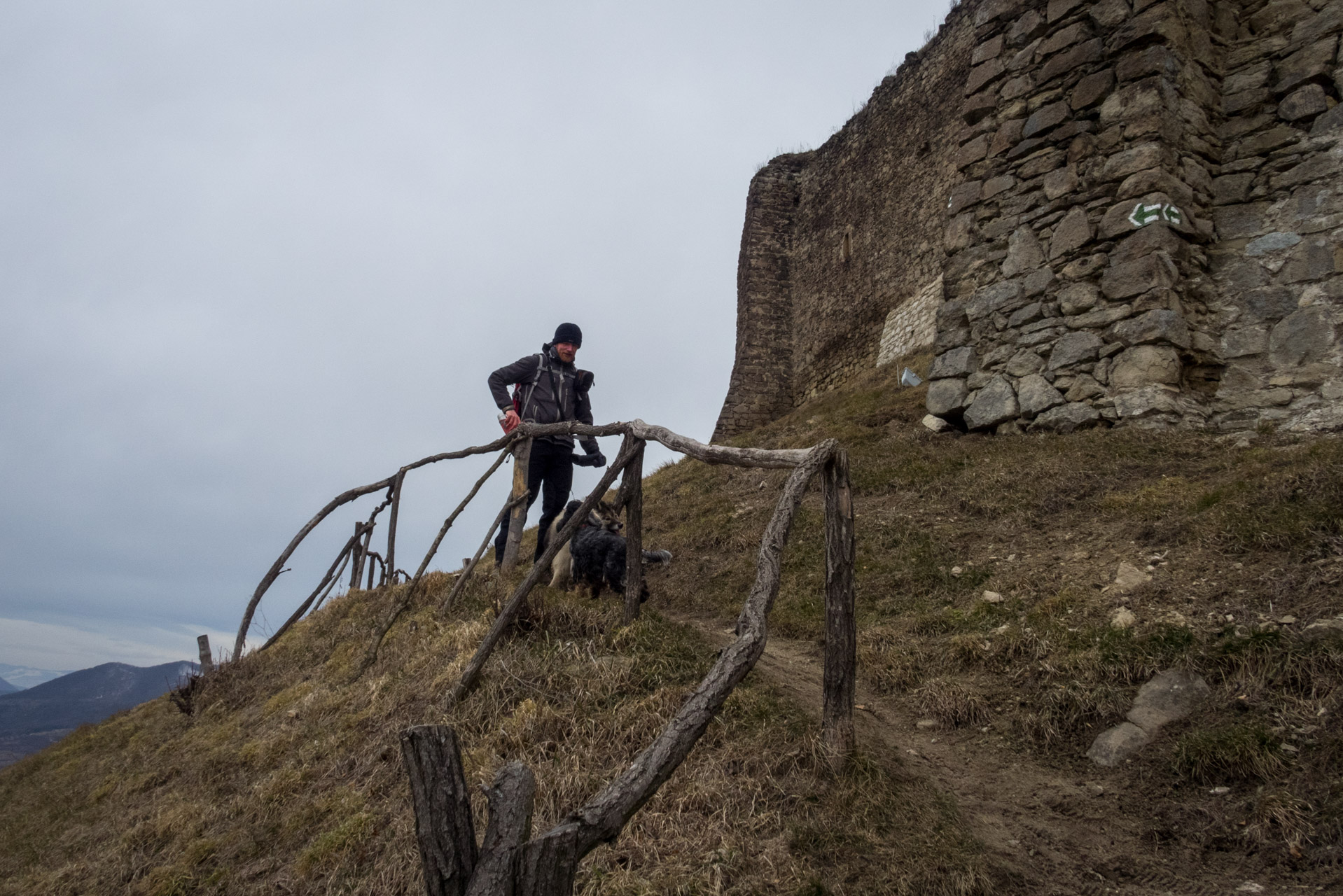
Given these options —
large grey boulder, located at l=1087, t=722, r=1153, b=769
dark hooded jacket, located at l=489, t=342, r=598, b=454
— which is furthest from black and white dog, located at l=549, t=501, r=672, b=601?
large grey boulder, located at l=1087, t=722, r=1153, b=769

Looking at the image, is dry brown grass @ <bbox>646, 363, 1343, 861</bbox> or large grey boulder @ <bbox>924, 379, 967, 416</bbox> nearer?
dry brown grass @ <bbox>646, 363, 1343, 861</bbox>

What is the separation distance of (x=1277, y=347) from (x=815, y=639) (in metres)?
4.32

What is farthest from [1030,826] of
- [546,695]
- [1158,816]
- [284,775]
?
[284,775]

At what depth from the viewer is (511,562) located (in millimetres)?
6734

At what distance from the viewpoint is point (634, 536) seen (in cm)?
503

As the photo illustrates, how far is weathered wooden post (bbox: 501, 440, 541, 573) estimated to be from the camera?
21.3 ft

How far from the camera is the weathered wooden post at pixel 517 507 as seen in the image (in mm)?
6480

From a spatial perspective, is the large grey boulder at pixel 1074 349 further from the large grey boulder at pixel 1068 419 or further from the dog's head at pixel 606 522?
the dog's head at pixel 606 522

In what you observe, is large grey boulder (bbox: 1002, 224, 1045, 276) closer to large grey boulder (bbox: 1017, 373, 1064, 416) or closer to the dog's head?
large grey boulder (bbox: 1017, 373, 1064, 416)

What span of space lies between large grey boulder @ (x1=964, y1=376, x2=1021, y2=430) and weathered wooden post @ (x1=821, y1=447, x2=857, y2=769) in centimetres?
427

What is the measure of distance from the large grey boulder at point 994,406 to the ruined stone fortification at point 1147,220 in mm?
18

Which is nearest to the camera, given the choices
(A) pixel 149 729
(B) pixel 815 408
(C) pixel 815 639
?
(C) pixel 815 639

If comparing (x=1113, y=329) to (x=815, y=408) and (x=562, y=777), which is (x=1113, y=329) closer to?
(x=562, y=777)

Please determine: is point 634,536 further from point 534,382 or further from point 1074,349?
point 1074,349
